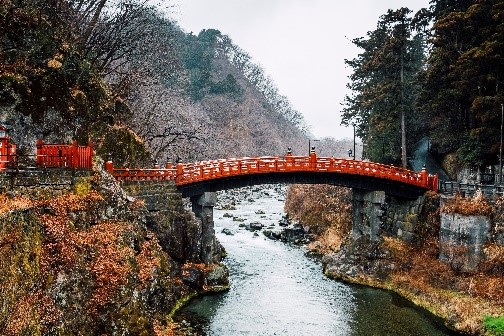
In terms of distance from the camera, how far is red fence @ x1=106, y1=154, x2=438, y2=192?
31359mm

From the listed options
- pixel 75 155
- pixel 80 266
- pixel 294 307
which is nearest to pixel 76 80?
pixel 75 155

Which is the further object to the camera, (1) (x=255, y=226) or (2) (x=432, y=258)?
(1) (x=255, y=226)

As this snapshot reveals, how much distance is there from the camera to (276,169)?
33.8 metres

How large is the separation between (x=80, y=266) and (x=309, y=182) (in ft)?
72.9

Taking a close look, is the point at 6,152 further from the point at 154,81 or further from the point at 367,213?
the point at 367,213

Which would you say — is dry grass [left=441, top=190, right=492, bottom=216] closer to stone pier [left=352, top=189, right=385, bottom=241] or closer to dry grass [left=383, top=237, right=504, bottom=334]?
dry grass [left=383, top=237, right=504, bottom=334]

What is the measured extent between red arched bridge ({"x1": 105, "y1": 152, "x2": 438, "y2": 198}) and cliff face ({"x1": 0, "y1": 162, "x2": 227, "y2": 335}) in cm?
776

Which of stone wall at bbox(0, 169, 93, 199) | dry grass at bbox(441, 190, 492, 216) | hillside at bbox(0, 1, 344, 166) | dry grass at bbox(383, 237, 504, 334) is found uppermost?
hillside at bbox(0, 1, 344, 166)

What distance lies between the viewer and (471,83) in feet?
112

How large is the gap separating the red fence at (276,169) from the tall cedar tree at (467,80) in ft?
16.2

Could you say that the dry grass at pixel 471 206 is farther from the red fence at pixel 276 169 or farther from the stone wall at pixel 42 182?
the stone wall at pixel 42 182

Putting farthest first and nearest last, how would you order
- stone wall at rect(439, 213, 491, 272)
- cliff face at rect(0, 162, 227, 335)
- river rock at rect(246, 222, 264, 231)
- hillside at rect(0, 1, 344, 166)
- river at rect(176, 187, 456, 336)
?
river rock at rect(246, 222, 264, 231)
stone wall at rect(439, 213, 491, 272)
river at rect(176, 187, 456, 336)
hillside at rect(0, 1, 344, 166)
cliff face at rect(0, 162, 227, 335)

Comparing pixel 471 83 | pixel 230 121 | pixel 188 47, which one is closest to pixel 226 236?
pixel 471 83

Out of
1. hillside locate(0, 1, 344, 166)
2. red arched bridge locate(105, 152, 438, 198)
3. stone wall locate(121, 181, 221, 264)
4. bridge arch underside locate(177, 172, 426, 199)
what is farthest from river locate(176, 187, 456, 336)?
hillside locate(0, 1, 344, 166)
